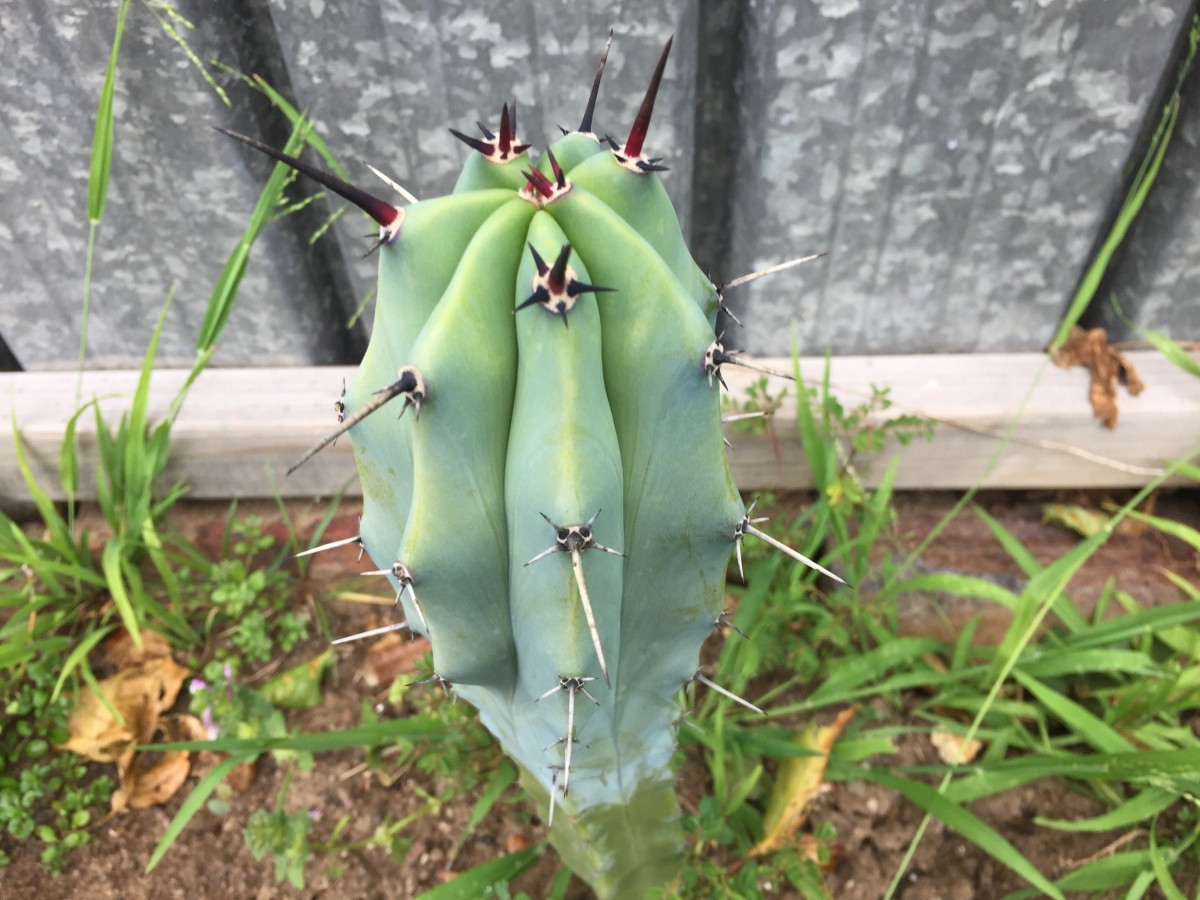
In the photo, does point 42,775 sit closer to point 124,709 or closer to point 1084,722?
point 124,709

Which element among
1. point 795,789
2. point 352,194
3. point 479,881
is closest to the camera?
point 352,194

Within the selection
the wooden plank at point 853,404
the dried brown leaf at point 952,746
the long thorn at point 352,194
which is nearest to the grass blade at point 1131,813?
the dried brown leaf at point 952,746

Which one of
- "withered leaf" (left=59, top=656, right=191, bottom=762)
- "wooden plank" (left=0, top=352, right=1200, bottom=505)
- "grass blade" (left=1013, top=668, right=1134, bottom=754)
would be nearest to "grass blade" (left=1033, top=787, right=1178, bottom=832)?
"grass blade" (left=1013, top=668, right=1134, bottom=754)

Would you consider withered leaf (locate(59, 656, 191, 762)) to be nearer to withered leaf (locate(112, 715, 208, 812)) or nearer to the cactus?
withered leaf (locate(112, 715, 208, 812))

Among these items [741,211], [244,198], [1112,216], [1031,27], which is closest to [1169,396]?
[1112,216]

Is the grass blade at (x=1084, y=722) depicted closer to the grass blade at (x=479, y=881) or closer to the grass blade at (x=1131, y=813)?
the grass blade at (x=1131, y=813)

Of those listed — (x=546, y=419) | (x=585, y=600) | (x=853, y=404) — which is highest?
(x=546, y=419)

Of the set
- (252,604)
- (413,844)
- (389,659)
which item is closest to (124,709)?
(252,604)

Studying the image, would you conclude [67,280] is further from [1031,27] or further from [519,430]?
[1031,27]
